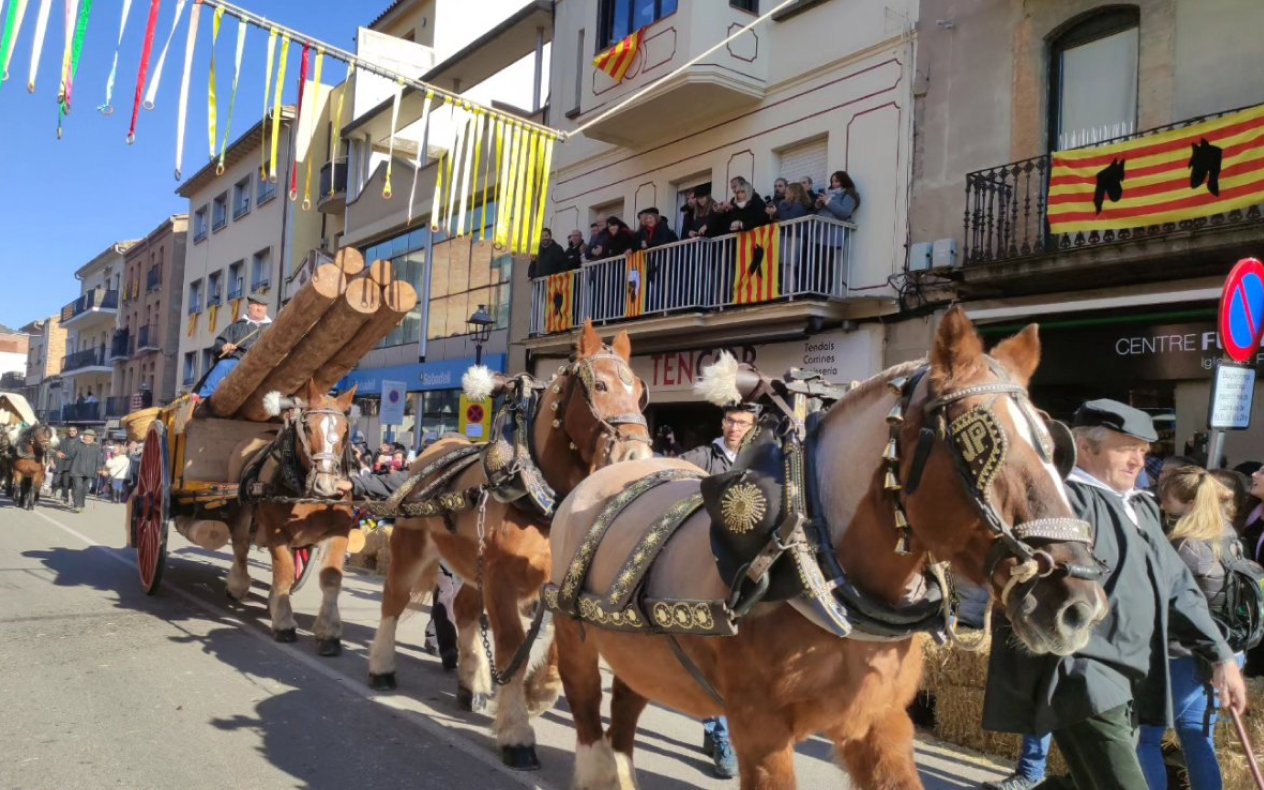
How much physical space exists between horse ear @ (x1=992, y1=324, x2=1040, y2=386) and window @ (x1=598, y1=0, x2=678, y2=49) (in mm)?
13002

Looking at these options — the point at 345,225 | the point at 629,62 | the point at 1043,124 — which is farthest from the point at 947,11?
the point at 345,225

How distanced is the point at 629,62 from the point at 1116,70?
7388 mm

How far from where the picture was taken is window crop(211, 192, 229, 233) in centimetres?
3444

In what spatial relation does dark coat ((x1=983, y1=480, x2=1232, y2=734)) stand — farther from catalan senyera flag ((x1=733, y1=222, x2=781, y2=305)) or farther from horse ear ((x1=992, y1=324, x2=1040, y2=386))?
catalan senyera flag ((x1=733, y1=222, x2=781, y2=305))

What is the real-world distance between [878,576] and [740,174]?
39.8ft

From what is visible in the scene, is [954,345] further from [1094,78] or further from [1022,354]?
[1094,78]

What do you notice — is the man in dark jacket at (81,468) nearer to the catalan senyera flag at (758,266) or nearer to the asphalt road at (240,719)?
the asphalt road at (240,719)

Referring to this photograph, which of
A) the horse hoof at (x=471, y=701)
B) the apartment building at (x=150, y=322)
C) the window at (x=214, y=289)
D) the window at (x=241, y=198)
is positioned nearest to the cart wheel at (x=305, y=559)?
the horse hoof at (x=471, y=701)

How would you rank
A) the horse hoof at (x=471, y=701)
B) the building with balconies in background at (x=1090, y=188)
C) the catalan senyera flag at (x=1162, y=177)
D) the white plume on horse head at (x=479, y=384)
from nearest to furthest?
the white plume on horse head at (x=479, y=384), the horse hoof at (x=471, y=701), the catalan senyera flag at (x=1162, y=177), the building with balconies in background at (x=1090, y=188)

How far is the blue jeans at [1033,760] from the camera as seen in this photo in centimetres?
477

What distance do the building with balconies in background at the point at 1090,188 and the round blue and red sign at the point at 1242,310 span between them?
3.32 meters

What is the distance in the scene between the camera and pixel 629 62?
48.5 feet

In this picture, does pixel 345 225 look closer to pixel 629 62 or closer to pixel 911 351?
pixel 629 62

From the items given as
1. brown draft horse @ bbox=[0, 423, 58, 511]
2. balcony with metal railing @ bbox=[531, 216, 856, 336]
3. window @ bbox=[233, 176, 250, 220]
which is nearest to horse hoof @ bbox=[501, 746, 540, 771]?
balcony with metal railing @ bbox=[531, 216, 856, 336]
